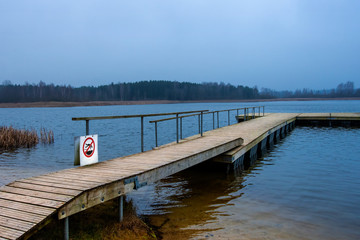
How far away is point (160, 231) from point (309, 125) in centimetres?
2185

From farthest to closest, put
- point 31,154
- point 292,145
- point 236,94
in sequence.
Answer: point 236,94 → point 292,145 → point 31,154

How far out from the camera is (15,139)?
16109 millimetres

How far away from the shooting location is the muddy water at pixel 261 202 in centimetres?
517

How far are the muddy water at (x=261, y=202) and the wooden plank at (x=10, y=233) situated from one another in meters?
2.35

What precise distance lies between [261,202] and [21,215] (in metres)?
4.87

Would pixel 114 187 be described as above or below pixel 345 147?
above

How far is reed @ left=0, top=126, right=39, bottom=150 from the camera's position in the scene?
15492mm

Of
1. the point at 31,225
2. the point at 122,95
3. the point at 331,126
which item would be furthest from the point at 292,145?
the point at 122,95

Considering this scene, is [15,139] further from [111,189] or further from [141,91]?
[141,91]

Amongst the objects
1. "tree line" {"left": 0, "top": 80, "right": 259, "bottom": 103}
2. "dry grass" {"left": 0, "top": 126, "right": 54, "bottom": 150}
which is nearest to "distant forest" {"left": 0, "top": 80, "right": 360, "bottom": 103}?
"tree line" {"left": 0, "top": 80, "right": 259, "bottom": 103}

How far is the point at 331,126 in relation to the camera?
2306cm

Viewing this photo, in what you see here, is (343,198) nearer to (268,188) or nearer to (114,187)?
(268,188)

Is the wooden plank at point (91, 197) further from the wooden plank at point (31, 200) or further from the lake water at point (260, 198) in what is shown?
the lake water at point (260, 198)

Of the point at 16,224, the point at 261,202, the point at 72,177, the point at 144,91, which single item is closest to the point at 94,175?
the point at 72,177
